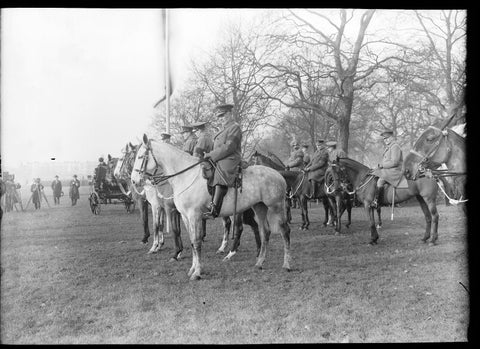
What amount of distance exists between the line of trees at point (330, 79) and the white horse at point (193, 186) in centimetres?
227

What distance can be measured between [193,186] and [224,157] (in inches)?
31.0

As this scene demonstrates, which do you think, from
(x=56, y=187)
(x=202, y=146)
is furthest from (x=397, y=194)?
(x=56, y=187)

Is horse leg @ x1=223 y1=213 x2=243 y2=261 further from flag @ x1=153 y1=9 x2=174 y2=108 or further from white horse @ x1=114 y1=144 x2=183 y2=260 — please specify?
flag @ x1=153 y1=9 x2=174 y2=108

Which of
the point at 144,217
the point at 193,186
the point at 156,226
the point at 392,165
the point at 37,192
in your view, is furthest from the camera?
the point at 144,217

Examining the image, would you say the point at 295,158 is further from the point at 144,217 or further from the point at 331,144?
the point at 144,217

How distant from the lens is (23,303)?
5719 mm

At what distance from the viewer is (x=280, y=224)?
27.1 ft

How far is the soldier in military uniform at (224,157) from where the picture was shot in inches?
293

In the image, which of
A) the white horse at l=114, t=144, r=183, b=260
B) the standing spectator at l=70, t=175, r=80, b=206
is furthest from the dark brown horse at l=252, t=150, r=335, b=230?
the standing spectator at l=70, t=175, r=80, b=206

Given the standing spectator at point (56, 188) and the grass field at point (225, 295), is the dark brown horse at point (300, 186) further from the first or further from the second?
the standing spectator at point (56, 188)

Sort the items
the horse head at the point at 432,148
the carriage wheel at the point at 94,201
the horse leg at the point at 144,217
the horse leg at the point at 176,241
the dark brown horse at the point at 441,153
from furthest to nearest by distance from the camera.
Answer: the carriage wheel at the point at 94,201 < the horse leg at the point at 144,217 < the horse leg at the point at 176,241 < the horse head at the point at 432,148 < the dark brown horse at the point at 441,153

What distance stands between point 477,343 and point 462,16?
411 cm

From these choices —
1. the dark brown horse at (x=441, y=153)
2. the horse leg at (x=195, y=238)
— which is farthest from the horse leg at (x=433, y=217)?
the horse leg at (x=195, y=238)
